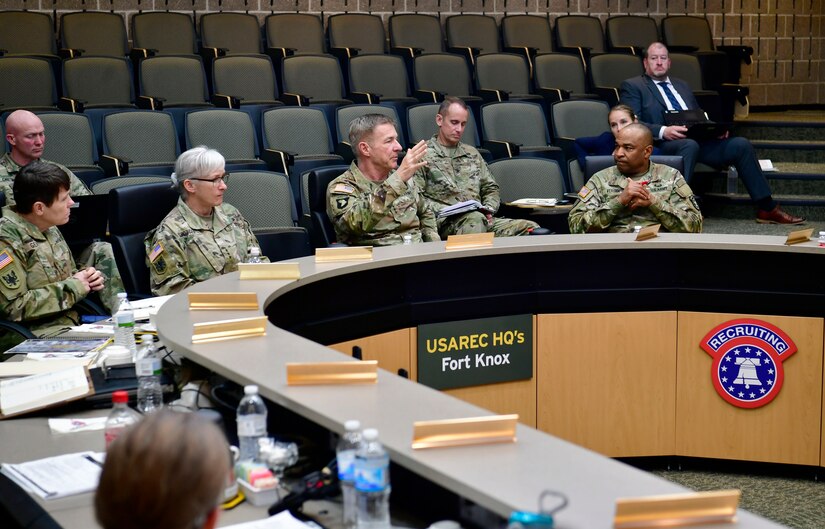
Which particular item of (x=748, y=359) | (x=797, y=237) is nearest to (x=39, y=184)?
(x=748, y=359)

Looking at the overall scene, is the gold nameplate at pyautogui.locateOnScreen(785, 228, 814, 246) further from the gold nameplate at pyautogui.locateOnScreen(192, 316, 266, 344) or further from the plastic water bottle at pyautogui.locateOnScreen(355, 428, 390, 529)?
the plastic water bottle at pyautogui.locateOnScreen(355, 428, 390, 529)

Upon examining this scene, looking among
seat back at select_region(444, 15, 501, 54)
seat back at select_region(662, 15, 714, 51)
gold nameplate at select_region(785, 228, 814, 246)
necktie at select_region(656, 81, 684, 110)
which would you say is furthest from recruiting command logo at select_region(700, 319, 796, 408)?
seat back at select_region(662, 15, 714, 51)

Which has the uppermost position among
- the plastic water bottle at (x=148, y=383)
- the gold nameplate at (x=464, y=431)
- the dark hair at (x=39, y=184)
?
the dark hair at (x=39, y=184)

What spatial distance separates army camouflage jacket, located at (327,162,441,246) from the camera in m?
4.58

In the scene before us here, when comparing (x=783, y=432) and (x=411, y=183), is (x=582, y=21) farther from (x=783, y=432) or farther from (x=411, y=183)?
(x=783, y=432)

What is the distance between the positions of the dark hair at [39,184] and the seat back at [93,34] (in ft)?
13.5

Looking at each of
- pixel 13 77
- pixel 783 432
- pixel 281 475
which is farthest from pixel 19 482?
pixel 13 77

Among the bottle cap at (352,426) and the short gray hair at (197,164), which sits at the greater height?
the short gray hair at (197,164)

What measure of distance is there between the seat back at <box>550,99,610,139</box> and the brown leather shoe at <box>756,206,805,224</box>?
1.25 meters

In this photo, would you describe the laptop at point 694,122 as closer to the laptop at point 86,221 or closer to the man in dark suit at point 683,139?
the man in dark suit at point 683,139

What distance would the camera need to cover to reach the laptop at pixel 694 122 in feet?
23.5

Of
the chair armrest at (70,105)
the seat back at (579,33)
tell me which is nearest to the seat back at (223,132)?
the chair armrest at (70,105)

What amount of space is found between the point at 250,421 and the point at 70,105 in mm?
4974

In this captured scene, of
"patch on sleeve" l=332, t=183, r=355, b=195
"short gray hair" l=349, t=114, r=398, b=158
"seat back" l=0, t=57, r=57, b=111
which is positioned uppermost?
"seat back" l=0, t=57, r=57, b=111
